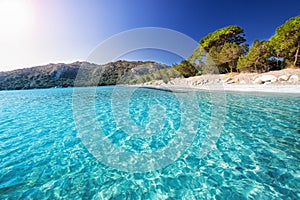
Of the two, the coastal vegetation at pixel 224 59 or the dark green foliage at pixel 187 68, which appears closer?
the coastal vegetation at pixel 224 59

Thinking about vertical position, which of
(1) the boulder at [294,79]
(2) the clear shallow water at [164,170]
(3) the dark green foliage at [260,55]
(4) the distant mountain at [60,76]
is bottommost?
(2) the clear shallow water at [164,170]

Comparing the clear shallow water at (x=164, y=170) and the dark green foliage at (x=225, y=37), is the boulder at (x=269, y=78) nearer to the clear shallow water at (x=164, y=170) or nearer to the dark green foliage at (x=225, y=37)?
the clear shallow water at (x=164, y=170)

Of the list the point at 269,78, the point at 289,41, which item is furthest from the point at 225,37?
the point at 269,78

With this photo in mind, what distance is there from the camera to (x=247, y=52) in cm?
2402

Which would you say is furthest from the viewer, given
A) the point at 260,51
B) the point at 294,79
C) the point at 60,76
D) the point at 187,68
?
the point at 60,76

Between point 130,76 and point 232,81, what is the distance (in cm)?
5393

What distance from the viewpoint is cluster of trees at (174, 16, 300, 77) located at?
16344 mm

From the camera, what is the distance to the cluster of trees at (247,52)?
16344mm

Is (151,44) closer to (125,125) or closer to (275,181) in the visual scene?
(125,125)

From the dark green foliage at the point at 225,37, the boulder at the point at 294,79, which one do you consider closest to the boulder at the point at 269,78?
the boulder at the point at 294,79

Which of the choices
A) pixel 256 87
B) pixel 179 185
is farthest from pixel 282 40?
pixel 179 185

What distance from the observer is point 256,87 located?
14477 mm

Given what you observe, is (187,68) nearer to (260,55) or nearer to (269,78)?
(260,55)

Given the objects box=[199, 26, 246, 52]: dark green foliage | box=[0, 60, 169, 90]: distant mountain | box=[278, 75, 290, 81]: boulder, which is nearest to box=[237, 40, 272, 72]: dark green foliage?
box=[278, 75, 290, 81]: boulder
